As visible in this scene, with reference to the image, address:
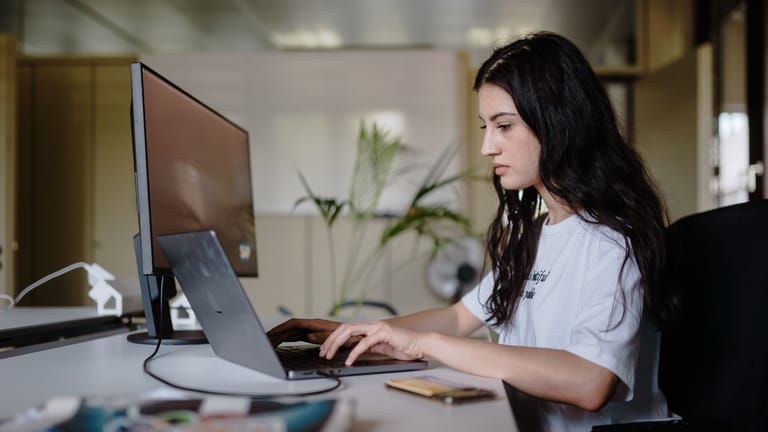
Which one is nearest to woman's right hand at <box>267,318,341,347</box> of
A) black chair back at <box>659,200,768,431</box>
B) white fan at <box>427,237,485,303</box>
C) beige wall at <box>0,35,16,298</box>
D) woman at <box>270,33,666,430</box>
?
woman at <box>270,33,666,430</box>

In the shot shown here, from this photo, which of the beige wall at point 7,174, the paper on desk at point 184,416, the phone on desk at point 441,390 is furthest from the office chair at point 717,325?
the beige wall at point 7,174

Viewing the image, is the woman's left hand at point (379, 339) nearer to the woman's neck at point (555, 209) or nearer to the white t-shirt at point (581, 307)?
the white t-shirt at point (581, 307)

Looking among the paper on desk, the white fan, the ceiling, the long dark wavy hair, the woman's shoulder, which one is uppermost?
the ceiling

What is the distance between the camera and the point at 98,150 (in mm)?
5168

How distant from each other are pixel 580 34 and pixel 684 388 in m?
5.42

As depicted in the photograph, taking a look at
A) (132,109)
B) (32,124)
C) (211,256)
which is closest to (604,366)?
(211,256)

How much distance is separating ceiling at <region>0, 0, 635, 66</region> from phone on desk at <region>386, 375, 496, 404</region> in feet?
14.9

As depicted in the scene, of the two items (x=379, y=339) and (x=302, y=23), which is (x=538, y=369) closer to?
(x=379, y=339)

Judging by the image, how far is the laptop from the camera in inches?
34.6

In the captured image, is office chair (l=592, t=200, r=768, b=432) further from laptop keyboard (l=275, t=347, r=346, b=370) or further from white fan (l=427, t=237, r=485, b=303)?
white fan (l=427, t=237, r=485, b=303)

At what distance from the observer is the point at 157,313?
4.30 ft

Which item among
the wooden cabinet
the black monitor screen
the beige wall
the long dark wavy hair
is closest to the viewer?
the black monitor screen

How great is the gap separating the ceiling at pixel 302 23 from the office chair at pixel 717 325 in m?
4.26

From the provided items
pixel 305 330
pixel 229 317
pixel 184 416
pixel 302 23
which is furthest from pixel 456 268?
pixel 184 416
